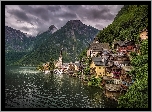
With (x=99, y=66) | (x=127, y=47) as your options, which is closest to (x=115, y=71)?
(x=99, y=66)

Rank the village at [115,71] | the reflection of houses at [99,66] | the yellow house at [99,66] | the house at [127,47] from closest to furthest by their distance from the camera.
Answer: the village at [115,71] → the reflection of houses at [99,66] → the yellow house at [99,66] → the house at [127,47]

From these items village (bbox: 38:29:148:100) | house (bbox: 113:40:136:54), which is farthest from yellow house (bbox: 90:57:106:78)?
house (bbox: 113:40:136:54)

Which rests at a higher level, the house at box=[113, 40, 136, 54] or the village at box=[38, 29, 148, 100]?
the house at box=[113, 40, 136, 54]

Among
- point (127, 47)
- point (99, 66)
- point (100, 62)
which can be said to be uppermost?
point (127, 47)

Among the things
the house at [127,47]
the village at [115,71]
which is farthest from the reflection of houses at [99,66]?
the house at [127,47]

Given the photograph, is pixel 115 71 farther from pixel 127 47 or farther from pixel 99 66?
pixel 127 47

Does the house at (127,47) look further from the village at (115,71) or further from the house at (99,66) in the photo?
the house at (99,66)

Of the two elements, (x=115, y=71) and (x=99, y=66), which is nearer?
(x=115, y=71)

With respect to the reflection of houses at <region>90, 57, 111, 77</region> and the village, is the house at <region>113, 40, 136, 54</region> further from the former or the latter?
the reflection of houses at <region>90, 57, 111, 77</region>

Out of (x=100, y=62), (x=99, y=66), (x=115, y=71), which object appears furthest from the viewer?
(x=100, y=62)

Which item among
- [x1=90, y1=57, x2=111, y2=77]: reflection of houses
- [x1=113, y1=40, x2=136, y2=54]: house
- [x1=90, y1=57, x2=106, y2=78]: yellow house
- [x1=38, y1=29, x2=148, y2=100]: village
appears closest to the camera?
[x1=38, y1=29, x2=148, y2=100]: village

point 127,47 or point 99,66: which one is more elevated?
point 127,47

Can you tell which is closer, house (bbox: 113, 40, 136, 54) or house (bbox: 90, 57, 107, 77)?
house (bbox: 90, 57, 107, 77)
